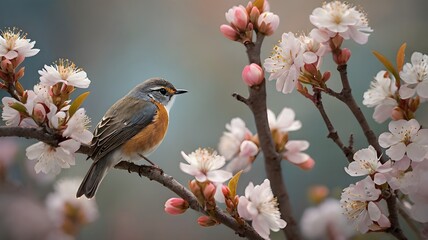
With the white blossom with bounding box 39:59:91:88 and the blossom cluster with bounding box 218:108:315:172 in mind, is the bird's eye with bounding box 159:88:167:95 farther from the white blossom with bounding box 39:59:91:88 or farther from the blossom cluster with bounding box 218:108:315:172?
the white blossom with bounding box 39:59:91:88

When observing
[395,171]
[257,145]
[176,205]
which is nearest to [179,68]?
[257,145]

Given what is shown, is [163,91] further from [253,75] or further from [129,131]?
[253,75]

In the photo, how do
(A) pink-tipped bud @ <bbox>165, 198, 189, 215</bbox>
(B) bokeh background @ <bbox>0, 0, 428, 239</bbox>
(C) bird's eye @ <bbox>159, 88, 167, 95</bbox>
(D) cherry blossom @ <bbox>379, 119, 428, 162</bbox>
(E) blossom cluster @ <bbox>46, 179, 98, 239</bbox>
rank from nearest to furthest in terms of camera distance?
(D) cherry blossom @ <bbox>379, 119, 428, 162</bbox>, (A) pink-tipped bud @ <bbox>165, 198, 189, 215</bbox>, (E) blossom cluster @ <bbox>46, 179, 98, 239</bbox>, (C) bird's eye @ <bbox>159, 88, 167, 95</bbox>, (B) bokeh background @ <bbox>0, 0, 428, 239</bbox>

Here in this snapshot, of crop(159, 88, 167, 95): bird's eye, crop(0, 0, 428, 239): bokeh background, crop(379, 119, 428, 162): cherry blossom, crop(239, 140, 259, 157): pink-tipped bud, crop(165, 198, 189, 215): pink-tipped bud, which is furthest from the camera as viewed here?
crop(0, 0, 428, 239): bokeh background

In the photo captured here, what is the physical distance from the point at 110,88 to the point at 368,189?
4.95 feet

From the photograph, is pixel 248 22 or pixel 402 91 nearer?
pixel 402 91

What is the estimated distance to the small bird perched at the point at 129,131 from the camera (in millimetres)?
961

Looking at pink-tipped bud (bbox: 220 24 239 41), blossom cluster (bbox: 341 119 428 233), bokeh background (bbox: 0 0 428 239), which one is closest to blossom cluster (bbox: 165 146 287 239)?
blossom cluster (bbox: 341 119 428 233)

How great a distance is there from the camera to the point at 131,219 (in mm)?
1826

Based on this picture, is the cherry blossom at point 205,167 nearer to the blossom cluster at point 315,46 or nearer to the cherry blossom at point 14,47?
the blossom cluster at point 315,46

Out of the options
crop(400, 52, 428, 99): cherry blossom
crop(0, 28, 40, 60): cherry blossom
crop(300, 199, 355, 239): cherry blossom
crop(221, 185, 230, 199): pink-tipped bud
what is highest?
crop(0, 28, 40, 60): cherry blossom

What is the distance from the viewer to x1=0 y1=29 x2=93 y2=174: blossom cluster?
2.36ft

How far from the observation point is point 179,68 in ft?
6.76

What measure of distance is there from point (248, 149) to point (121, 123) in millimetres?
306
